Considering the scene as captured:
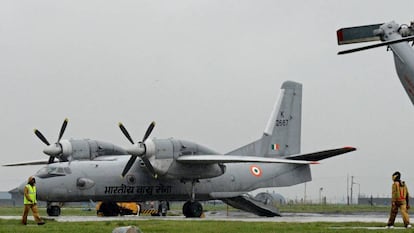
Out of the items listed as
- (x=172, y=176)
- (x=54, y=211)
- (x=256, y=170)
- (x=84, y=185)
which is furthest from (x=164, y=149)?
(x=256, y=170)

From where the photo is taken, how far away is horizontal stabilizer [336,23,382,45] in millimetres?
22312

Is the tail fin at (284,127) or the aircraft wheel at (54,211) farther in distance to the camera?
the tail fin at (284,127)

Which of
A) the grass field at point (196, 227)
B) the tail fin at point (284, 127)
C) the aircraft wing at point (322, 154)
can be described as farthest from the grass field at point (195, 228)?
the tail fin at point (284, 127)

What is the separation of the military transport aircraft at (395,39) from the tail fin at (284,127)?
22.2 m

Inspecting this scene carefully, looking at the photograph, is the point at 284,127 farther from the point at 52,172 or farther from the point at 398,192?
the point at 398,192

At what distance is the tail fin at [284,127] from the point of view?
4456 centimetres

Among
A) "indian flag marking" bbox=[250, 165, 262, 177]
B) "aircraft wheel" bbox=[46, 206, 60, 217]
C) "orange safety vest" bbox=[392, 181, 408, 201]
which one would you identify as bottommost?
"aircraft wheel" bbox=[46, 206, 60, 217]

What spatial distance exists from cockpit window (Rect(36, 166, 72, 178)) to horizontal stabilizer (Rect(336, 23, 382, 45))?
61.3 feet

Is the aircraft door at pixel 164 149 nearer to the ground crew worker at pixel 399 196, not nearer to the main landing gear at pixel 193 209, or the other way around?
the main landing gear at pixel 193 209

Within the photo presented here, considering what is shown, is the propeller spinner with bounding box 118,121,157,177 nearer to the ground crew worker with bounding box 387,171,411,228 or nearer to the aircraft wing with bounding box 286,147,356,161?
the aircraft wing with bounding box 286,147,356,161

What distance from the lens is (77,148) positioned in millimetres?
40938

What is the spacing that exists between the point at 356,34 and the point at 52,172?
19433 millimetres

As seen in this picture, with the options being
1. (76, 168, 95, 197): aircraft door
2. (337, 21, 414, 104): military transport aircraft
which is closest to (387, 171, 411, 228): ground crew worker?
(337, 21, 414, 104): military transport aircraft

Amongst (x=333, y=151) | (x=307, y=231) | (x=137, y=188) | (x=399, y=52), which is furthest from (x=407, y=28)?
(x=137, y=188)
